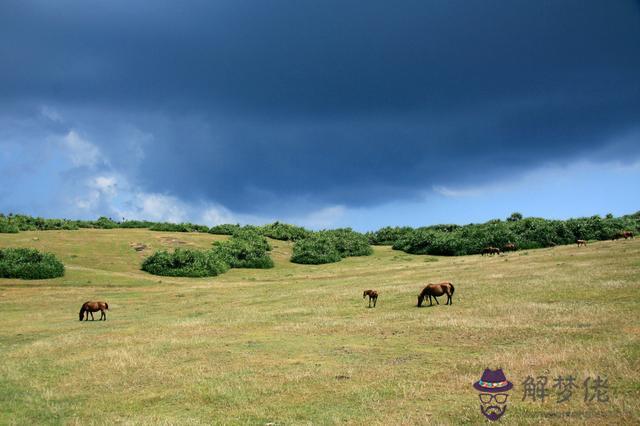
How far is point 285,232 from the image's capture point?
89875 millimetres

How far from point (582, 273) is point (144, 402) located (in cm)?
2987

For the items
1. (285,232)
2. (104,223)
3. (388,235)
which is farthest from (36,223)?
(388,235)

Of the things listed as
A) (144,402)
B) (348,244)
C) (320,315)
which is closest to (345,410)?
(144,402)

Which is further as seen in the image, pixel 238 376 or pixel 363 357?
pixel 363 357

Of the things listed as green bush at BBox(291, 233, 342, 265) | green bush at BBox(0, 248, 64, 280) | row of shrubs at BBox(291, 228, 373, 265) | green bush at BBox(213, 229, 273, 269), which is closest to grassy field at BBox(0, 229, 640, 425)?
green bush at BBox(0, 248, 64, 280)

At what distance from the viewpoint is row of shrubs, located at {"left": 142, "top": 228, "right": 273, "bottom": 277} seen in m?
58.7

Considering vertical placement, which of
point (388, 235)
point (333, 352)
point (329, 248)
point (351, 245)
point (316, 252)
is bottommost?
point (333, 352)

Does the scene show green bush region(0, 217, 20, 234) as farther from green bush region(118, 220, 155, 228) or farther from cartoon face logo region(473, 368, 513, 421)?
cartoon face logo region(473, 368, 513, 421)

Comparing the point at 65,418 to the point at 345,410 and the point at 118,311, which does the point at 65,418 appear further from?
the point at 118,311

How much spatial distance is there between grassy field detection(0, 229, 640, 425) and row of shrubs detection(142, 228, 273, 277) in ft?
61.1

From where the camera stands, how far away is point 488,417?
10.5m

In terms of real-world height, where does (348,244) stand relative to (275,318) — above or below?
above

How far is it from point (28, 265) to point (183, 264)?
17.1m

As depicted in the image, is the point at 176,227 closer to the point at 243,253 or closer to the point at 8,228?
the point at 243,253
